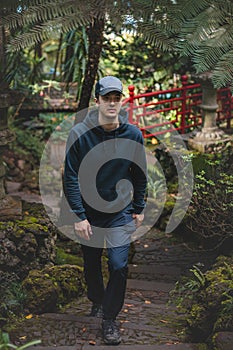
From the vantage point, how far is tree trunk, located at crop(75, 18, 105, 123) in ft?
17.6

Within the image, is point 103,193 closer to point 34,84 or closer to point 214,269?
point 214,269

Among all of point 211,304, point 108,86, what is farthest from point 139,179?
point 211,304

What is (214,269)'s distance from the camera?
4750mm

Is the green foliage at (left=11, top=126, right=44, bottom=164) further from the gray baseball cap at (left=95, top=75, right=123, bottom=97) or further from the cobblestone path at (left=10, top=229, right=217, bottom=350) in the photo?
the gray baseball cap at (left=95, top=75, right=123, bottom=97)

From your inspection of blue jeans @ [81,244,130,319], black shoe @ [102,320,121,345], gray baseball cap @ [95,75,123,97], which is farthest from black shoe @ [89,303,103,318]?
gray baseball cap @ [95,75,123,97]

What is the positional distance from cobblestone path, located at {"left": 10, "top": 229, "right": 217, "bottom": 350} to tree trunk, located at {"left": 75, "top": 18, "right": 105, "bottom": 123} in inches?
63.5

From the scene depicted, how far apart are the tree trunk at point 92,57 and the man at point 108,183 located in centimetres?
146

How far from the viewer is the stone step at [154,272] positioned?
5531 mm

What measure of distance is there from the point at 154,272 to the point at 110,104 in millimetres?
2240

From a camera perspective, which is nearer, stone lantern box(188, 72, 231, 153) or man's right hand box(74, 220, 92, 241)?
man's right hand box(74, 220, 92, 241)

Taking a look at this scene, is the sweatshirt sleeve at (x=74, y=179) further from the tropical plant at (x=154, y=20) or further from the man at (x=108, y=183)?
the tropical plant at (x=154, y=20)

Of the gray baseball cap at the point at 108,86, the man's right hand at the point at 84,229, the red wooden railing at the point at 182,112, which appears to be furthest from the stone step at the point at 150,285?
the red wooden railing at the point at 182,112

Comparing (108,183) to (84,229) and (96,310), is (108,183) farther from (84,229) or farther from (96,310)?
(96,310)

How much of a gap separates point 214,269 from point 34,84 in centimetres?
508
